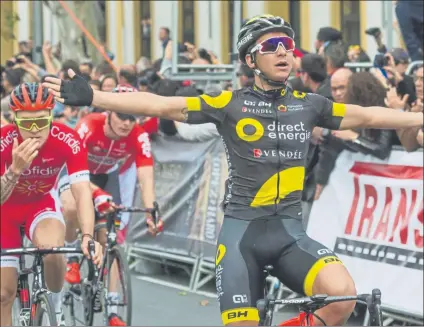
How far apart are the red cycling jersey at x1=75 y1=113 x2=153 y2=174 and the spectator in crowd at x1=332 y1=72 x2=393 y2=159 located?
1.56m

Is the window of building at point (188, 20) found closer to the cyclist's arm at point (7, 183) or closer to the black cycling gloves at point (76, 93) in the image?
the cyclist's arm at point (7, 183)

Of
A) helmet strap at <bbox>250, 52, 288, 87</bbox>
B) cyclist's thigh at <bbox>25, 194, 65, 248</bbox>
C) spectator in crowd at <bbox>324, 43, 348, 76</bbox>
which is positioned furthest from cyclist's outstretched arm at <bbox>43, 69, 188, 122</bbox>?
spectator in crowd at <bbox>324, 43, 348, 76</bbox>

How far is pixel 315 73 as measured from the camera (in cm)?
1107

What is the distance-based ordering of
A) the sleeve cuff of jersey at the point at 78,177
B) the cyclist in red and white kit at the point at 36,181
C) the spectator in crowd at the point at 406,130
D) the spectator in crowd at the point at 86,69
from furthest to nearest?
1. the spectator in crowd at the point at 86,69
2. the spectator in crowd at the point at 406,130
3. the sleeve cuff of jersey at the point at 78,177
4. the cyclist in red and white kit at the point at 36,181

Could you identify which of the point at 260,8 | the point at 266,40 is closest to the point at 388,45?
the point at 266,40

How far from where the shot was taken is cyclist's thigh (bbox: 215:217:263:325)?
6.22 m

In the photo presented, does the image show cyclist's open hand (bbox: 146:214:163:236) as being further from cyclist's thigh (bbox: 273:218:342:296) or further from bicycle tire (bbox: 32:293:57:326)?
cyclist's thigh (bbox: 273:218:342:296)

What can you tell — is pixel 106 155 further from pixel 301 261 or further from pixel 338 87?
pixel 301 261

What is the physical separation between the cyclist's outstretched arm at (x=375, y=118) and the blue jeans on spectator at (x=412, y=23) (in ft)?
17.6

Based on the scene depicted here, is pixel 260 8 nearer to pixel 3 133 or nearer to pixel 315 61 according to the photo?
pixel 315 61

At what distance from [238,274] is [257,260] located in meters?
0.15

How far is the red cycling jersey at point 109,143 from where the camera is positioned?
10.1 m

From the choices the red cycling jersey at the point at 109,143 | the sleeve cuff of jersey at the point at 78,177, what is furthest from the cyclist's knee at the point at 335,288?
the red cycling jersey at the point at 109,143

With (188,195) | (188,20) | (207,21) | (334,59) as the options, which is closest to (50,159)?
(334,59)
